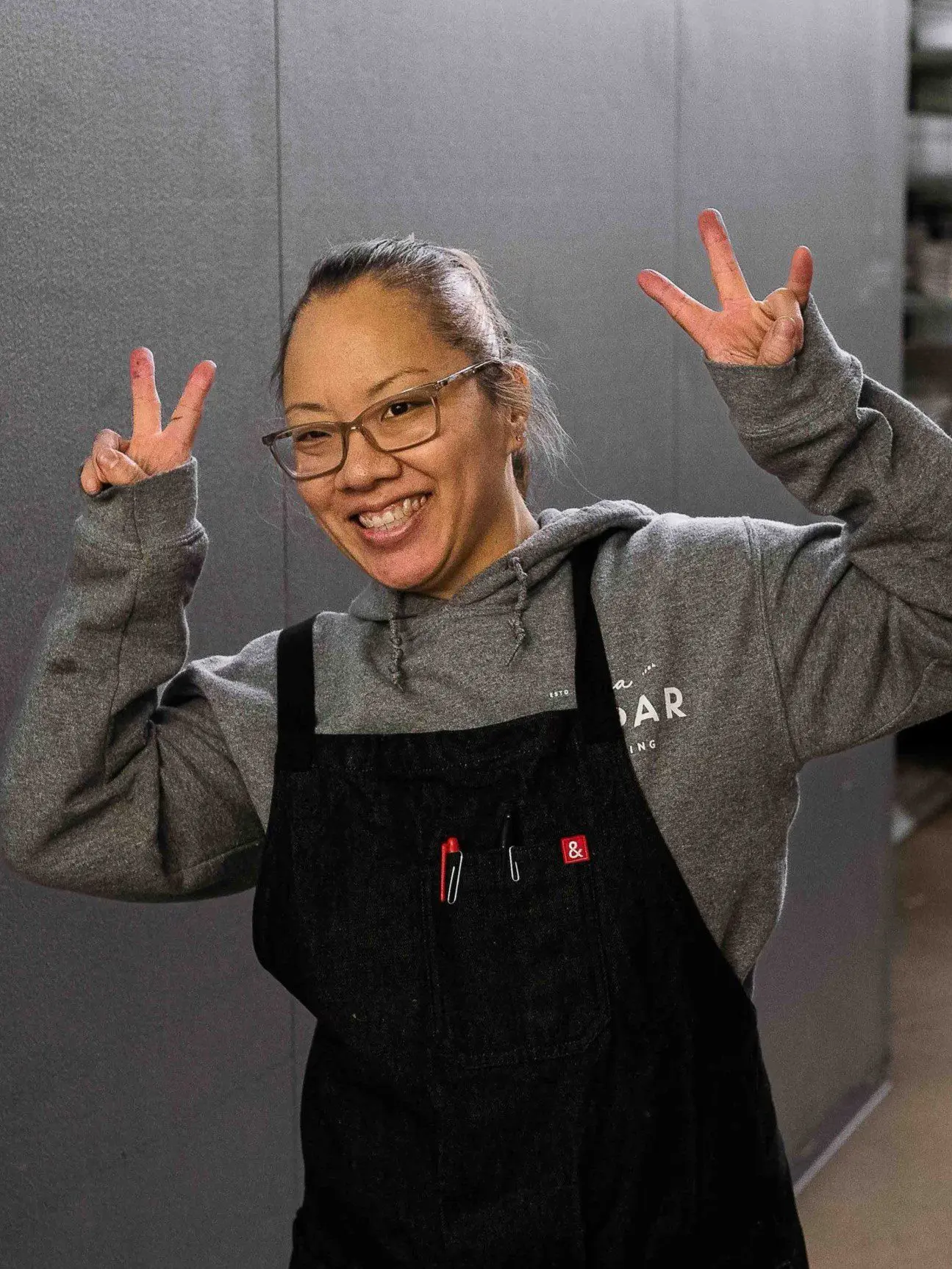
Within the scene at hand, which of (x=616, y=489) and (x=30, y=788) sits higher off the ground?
(x=616, y=489)

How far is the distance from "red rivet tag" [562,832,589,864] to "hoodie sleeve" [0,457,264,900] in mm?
353

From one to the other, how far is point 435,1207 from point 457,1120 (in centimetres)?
8

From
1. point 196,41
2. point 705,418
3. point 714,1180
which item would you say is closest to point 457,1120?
point 714,1180

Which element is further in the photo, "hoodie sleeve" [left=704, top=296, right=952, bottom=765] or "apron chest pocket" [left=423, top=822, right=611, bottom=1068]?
"apron chest pocket" [left=423, top=822, right=611, bottom=1068]

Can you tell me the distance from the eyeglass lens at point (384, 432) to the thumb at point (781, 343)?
302 millimetres

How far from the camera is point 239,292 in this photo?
6.72 feet

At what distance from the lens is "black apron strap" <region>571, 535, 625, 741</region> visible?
1453 mm

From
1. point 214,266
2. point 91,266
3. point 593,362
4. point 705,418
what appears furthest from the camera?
point 705,418

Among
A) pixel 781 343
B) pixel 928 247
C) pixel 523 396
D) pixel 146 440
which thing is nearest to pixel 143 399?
pixel 146 440

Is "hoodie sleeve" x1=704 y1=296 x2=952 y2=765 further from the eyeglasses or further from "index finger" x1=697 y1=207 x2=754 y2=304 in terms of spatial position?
the eyeglasses

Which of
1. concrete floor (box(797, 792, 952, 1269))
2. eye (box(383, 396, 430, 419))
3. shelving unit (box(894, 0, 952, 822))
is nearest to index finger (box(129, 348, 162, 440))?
eye (box(383, 396, 430, 419))

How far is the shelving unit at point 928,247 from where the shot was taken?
6008mm

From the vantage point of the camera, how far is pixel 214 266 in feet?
6.59

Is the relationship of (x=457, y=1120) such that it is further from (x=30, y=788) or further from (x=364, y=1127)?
(x=30, y=788)
